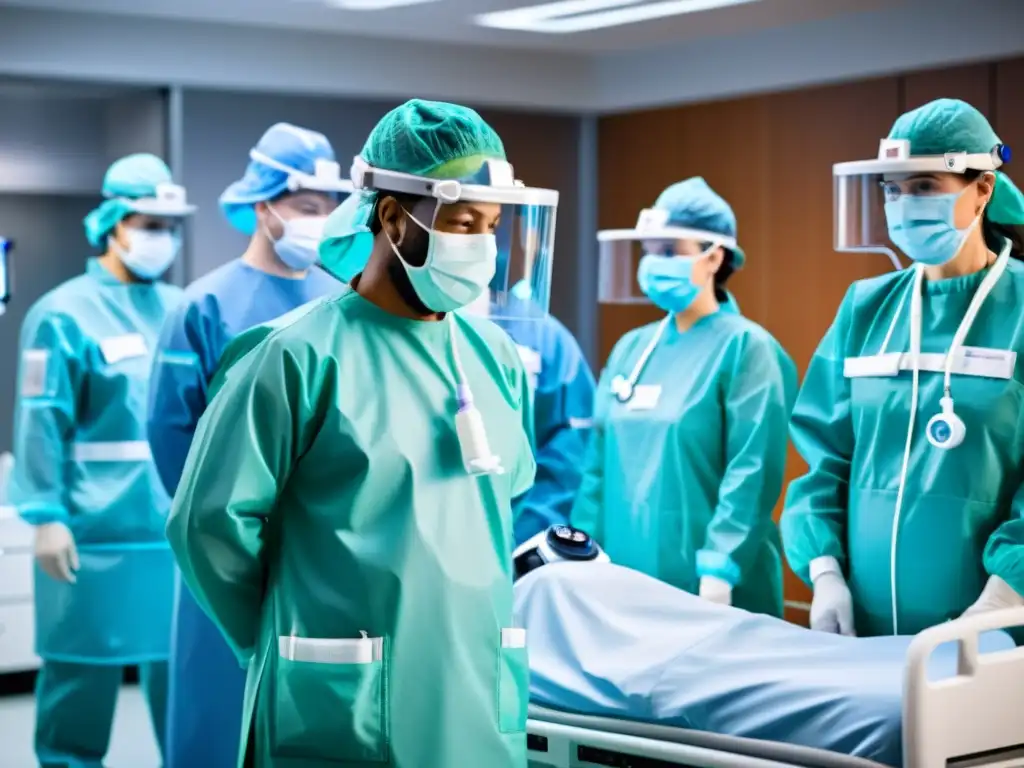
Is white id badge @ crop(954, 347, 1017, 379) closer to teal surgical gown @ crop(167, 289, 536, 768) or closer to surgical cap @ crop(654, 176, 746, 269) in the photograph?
teal surgical gown @ crop(167, 289, 536, 768)

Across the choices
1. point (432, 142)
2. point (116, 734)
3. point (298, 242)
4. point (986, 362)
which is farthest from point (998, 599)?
point (116, 734)

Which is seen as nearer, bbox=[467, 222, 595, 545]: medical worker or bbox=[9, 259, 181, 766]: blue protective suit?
bbox=[467, 222, 595, 545]: medical worker

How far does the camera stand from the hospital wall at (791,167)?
5.23 m

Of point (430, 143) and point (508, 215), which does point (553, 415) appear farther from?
point (430, 143)

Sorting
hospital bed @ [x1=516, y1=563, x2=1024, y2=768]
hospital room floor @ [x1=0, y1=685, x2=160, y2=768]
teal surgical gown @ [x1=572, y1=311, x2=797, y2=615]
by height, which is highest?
teal surgical gown @ [x1=572, y1=311, x2=797, y2=615]

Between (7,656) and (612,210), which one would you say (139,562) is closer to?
(7,656)

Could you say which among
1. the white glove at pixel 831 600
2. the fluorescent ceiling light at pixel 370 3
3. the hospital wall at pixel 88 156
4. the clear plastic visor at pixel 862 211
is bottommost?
the white glove at pixel 831 600

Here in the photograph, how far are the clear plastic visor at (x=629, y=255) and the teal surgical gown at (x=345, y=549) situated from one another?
1860mm

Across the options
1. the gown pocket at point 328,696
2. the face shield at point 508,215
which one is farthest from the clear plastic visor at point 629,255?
the gown pocket at point 328,696

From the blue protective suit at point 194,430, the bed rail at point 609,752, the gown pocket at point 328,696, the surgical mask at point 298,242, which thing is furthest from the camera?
the surgical mask at point 298,242

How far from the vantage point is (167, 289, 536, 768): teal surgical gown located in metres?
2.03

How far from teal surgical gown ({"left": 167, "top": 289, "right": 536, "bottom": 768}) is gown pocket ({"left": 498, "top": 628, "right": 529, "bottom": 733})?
0.8 inches

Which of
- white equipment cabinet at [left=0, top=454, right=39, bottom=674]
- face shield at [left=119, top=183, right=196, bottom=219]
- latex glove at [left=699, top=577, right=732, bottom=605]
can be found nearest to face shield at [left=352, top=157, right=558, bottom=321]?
latex glove at [left=699, top=577, right=732, bottom=605]

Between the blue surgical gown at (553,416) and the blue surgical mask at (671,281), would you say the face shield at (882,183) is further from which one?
the blue surgical gown at (553,416)
